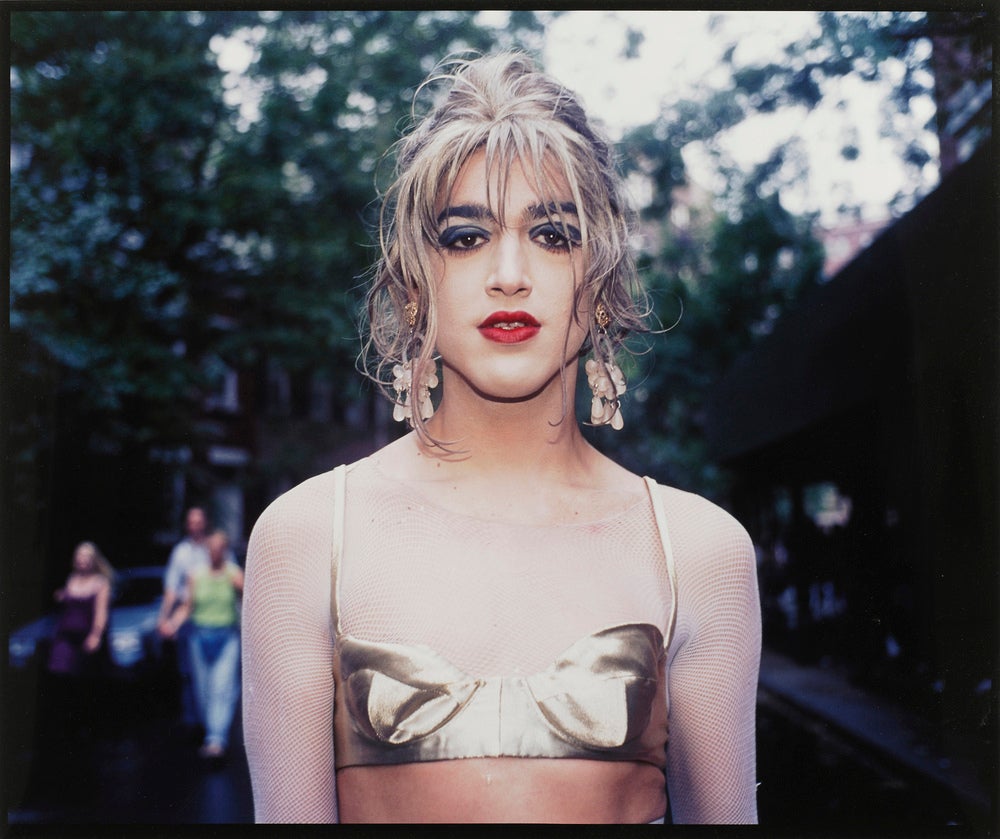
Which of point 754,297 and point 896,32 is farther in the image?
point 754,297

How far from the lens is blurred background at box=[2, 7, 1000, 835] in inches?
119

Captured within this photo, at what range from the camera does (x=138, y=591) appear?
23.4 ft

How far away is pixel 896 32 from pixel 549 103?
88.3 inches

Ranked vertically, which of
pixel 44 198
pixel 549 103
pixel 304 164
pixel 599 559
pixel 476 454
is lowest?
pixel 599 559

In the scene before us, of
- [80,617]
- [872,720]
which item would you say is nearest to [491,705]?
[80,617]

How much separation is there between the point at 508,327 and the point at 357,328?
397mm

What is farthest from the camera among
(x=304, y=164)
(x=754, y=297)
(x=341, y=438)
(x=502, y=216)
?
(x=341, y=438)

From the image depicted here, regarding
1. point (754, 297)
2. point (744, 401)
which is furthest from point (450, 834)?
point (754, 297)

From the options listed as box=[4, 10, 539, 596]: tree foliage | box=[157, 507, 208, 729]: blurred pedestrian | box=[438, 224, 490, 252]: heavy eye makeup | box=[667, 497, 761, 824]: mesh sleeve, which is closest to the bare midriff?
box=[667, 497, 761, 824]: mesh sleeve

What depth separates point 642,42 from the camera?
144 inches

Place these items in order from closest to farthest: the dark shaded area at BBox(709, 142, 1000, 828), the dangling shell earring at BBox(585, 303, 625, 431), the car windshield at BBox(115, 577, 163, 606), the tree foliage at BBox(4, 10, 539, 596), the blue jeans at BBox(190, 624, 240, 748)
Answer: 1. the dangling shell earring at BBox(585, 303, 625, 431)
2. the dark shaded area at BBox(709, 142, 1000, 828)
3. the blue jeans at BBox(190, 624, 240, 748)
4. the tree foliage at BBox(4, 10, 539, 596)
5. the car windshield at BBox(115, 577, 163, 606)

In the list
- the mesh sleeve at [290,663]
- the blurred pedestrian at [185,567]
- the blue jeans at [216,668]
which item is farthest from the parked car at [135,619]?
the mesh sleeve at [290,663]

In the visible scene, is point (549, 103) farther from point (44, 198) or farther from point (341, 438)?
point (341, 438)

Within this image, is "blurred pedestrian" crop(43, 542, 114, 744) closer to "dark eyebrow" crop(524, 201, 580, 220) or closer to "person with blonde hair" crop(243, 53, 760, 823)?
"person with blonde hair" crop(243, 53, 760, 823)
